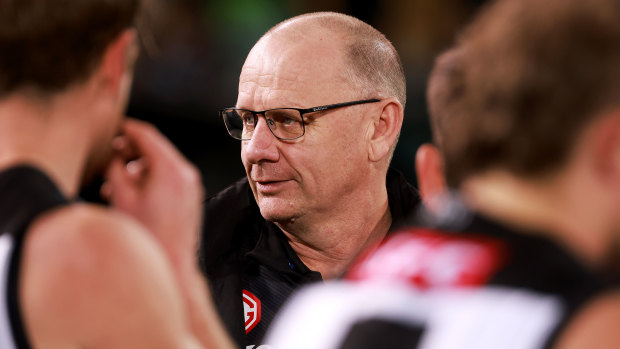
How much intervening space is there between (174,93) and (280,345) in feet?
20.2

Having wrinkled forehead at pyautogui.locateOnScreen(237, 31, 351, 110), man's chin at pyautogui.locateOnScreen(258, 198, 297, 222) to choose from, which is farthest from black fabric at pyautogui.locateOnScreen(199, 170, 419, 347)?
wrinkled forehead at pyautogui.locateOnScreen(237, 31, 351, 110)

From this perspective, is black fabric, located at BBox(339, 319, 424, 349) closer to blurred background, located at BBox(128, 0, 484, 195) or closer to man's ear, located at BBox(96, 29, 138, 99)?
man's ear, located at BBox(96, 29, 138, 99)

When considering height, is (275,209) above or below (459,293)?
below

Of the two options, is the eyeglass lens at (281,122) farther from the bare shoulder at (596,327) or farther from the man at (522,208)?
the bare shoulder at (596,327)

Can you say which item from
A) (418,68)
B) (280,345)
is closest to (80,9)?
(280,345)

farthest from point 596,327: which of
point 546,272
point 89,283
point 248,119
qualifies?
point 248,119

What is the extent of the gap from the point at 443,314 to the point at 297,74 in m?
1.78

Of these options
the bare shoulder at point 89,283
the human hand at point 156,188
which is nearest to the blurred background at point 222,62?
the human hand at point 156,188

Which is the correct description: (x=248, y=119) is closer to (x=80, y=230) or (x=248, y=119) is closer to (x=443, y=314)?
(x=80, y=230)

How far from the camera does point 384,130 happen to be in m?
2.96

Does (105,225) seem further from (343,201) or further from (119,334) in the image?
(343,201)

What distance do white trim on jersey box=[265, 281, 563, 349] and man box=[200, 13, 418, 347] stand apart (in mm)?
1435

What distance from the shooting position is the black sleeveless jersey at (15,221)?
1247mm

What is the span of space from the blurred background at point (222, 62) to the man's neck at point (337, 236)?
3.32m
